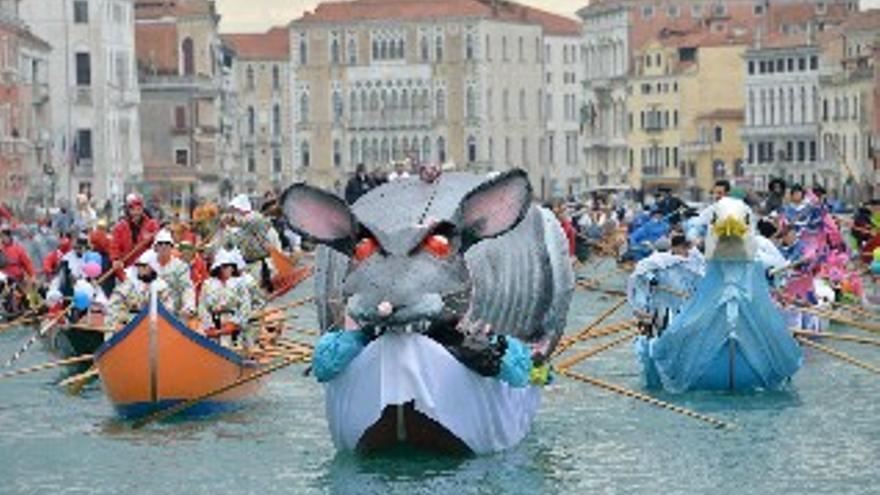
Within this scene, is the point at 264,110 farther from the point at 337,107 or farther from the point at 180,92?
the point at 180,92

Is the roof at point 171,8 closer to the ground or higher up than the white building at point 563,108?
higher up

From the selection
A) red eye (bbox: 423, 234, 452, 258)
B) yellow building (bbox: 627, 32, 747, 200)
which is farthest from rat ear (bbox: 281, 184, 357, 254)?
yellow building (bbox: 627, 32, 747, 200)

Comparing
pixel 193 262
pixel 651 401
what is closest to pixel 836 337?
pixel 651 401

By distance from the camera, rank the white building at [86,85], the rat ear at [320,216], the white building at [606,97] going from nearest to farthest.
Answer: the rat ear at [320,216] < the white building at [86,85] < the white building at [606,97]

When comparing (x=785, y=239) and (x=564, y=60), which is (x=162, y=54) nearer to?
(x=564, y=60)

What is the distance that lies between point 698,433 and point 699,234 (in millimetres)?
3698

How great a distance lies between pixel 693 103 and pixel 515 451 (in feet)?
411

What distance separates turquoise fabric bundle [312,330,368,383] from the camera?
2092cm

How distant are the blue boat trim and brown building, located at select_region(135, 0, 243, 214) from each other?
314ft

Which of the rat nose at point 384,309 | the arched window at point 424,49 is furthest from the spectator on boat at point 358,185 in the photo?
the arched window at point 424,49

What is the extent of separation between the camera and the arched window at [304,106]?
520 ft

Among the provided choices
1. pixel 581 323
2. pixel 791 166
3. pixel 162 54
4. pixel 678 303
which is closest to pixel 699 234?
pixel 678 303

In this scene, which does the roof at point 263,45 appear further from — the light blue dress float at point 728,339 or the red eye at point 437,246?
the red eye at point 437,246

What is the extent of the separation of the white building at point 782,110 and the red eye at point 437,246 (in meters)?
114
